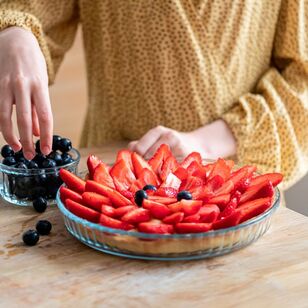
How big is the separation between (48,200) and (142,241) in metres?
0.27

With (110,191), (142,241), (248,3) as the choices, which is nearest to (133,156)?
(110,191)

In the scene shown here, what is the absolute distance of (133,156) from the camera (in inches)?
43.5

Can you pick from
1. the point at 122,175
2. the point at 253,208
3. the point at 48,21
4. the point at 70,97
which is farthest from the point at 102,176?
the point at 70,97

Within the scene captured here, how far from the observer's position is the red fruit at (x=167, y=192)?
0.98 m

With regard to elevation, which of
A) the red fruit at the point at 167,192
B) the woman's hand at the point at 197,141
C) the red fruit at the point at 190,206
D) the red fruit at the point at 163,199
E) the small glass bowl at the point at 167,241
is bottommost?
the woman's hand at the point at 197,141

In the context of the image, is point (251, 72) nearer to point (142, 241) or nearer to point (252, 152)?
point (252, 152)

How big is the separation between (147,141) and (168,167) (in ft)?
0.74

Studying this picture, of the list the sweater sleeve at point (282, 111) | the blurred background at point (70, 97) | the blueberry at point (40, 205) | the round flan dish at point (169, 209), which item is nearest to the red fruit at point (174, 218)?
the round flan dish at point (169, 209)

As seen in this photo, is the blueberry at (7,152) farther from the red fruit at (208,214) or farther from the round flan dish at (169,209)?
the red fruit at (208,214)

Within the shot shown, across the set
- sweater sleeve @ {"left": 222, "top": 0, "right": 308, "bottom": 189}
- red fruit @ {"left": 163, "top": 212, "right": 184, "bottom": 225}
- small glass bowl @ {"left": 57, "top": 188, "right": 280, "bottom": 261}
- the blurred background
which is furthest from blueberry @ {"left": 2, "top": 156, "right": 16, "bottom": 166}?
the blurred background

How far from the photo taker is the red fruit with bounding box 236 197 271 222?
3.07ft

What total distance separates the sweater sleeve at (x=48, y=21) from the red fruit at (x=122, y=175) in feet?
1.24

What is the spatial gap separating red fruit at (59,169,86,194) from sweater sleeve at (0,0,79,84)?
0.37 metres

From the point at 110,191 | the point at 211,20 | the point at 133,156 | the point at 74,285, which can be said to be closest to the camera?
the point at 74,285
